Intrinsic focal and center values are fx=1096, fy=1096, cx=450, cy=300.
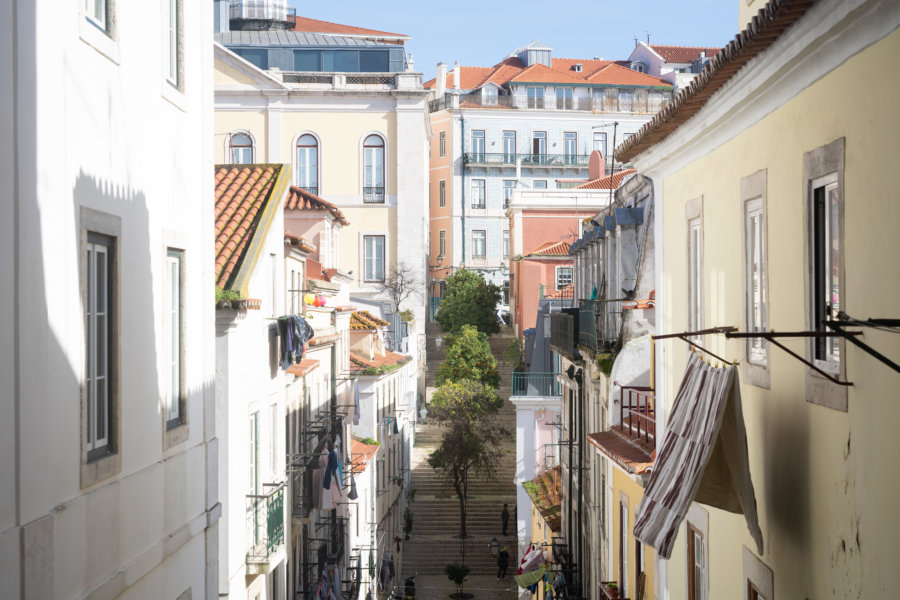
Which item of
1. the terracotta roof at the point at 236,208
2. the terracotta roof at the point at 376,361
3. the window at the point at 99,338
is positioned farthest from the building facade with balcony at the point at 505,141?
the window at the point at 99,338

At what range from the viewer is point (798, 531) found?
7562mm

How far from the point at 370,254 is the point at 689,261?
4167 centimetres

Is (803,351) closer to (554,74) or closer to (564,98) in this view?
(564,98)

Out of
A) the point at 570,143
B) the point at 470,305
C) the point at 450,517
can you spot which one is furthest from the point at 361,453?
the point at 570,143

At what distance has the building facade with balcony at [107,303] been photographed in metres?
6.96

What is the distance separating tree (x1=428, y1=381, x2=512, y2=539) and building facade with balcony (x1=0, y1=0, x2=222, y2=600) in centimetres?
3084

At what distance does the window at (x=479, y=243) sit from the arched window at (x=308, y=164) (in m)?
21.2

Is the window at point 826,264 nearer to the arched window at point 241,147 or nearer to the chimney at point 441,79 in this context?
the arched window at point 241,147

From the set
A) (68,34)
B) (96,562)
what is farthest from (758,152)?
(96,562)

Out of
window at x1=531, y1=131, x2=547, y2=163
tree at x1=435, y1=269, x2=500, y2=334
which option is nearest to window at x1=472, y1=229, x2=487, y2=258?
window at x1=531, y1=131, x2=547, y2=163

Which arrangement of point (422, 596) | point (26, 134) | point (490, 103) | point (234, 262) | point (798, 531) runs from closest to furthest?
point (26, 134) < point (798, 531) < point (234, 262) < point (422, 596) < point (490, 103)

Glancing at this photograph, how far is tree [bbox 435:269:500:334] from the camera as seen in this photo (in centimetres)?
5669

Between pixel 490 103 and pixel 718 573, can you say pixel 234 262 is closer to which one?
pixel 718 573

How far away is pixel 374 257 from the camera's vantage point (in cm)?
5219
